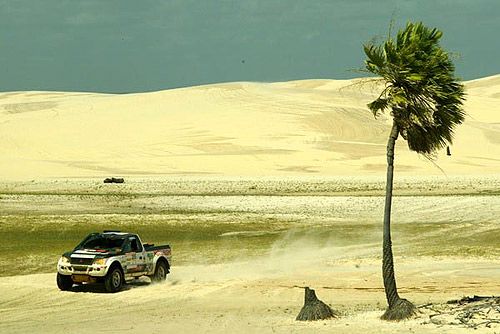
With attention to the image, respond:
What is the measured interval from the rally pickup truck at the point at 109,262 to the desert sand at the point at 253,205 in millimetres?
469

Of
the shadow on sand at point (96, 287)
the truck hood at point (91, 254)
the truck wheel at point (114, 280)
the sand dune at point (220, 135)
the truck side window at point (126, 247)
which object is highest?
the sand dune at point (220, 135)

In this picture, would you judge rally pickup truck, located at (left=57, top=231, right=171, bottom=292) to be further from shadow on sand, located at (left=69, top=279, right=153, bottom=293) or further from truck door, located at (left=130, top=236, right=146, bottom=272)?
shadow on sand, located at (left=69, top=279, right=153, bottom=293)

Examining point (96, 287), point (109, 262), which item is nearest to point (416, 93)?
point (109, 262)

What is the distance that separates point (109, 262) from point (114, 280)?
0.53 m

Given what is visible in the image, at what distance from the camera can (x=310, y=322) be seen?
17734 millimetres

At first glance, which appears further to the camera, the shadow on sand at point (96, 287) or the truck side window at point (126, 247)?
the truck side window at point (126, 247)

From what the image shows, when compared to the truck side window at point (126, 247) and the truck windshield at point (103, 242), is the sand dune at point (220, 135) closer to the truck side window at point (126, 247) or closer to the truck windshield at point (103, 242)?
the truck windshield at point (103, 242)

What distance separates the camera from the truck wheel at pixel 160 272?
80.8ft

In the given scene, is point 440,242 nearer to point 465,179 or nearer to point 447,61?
point 447,61

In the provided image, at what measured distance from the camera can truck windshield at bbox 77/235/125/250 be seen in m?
23.5

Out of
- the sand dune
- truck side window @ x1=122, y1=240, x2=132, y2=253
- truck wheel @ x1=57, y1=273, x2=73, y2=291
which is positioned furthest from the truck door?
the sand dune

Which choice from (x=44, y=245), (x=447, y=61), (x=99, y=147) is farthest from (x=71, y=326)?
(x=99, y=147)

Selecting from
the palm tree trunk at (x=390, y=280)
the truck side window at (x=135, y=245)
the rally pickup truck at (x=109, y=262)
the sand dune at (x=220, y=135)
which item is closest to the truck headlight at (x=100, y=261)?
the rally pickup truck at (x=109, y=262)

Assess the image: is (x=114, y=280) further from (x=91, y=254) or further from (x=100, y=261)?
(x=91, y=254)
